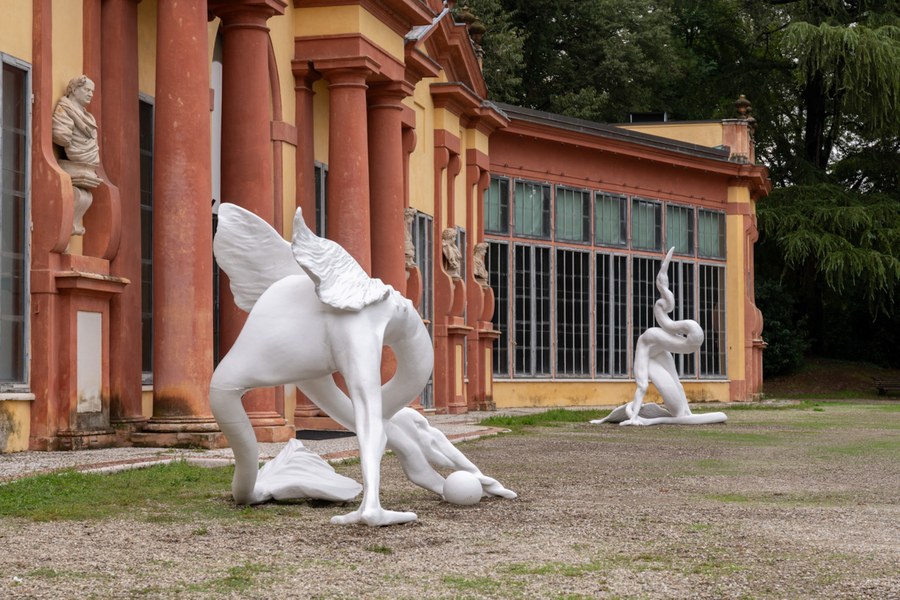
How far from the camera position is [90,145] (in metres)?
13.3

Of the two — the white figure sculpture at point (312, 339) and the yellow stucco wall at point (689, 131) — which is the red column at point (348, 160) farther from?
the yellow stucco wall at point (689, 131)

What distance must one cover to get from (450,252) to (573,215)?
24.3ft

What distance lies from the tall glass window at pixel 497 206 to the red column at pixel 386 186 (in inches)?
398

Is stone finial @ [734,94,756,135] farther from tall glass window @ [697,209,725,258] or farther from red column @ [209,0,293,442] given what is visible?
red column @ [209,0,293,442]

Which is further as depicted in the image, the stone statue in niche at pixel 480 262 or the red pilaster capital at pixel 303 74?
the stone statue in niche at pixel 480 262

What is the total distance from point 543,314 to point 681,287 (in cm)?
509

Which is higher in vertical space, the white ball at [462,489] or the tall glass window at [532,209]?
the tall glass window at [532,209]

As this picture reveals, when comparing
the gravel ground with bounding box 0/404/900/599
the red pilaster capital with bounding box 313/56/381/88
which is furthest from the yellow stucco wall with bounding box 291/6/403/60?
the gravel ground with bounding box 0/404/900/599

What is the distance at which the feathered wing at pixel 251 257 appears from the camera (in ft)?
26.5

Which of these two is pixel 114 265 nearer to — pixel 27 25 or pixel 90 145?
pixel 90 145

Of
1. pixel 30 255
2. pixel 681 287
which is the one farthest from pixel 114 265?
pixel 681 287

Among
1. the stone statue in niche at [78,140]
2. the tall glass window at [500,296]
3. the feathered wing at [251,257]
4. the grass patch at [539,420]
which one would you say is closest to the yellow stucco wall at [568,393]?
the tall glass window at [500,296]

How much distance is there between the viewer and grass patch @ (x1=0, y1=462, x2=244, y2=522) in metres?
7.85

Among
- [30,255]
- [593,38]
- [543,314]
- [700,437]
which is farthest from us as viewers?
[593,38]
